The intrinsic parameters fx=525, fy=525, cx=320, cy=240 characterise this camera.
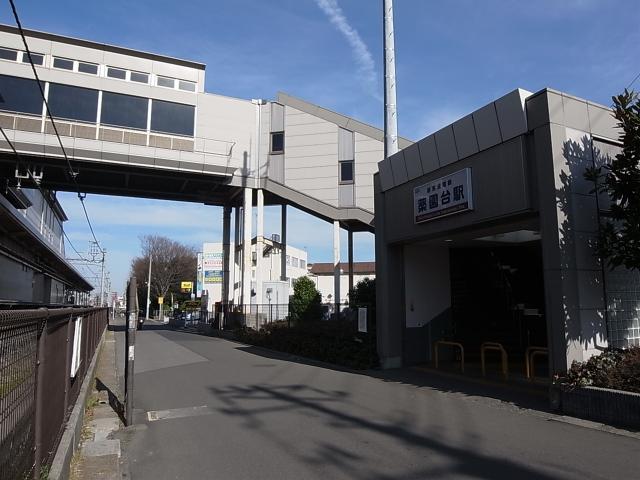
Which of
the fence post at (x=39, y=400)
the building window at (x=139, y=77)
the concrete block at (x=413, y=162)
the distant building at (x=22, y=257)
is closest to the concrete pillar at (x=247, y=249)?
the building window at (x=139, y=77)

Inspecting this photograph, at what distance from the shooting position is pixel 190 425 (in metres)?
8.09

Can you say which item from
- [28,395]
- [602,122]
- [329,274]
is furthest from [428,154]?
[329,274]

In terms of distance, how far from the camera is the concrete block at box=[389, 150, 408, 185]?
13.5 meters

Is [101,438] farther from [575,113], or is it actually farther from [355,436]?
[575,113]

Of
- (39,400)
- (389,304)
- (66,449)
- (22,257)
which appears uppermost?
(22,257)

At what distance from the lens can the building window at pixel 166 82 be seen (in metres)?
30.1

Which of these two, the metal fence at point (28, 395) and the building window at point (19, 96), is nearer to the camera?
the metal fence at point (28, 395)

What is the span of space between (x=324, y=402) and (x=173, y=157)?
21431mm

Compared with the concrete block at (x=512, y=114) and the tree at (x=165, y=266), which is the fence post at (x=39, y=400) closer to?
the concrete block at (x=512, y=114)

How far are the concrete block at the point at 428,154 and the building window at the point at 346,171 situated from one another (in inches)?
614

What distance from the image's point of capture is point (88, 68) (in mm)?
28547

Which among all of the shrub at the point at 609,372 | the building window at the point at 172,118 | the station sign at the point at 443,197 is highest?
the building window at the point at 172,118

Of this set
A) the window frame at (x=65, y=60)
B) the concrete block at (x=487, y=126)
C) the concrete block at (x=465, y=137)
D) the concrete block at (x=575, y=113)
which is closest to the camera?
the concrete block at (x=575, y=113)

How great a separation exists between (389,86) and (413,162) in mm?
3062
